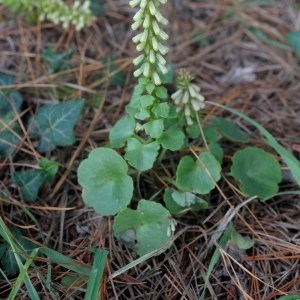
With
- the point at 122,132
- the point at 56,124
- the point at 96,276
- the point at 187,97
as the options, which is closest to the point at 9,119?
the point at 56,124

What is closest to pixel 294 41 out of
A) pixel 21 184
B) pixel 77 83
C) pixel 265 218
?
pixel 265 218

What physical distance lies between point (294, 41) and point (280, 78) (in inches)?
10.8

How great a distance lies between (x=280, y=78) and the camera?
2.61 metres

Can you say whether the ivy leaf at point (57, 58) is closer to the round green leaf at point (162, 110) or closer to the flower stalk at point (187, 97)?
the flower stalk at point (187, 97)

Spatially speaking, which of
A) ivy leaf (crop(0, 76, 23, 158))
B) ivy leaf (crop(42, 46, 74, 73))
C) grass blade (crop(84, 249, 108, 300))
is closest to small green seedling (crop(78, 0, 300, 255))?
grass blade (crop(84, 249, 108, 300))

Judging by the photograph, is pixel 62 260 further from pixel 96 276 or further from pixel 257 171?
pixel 257 171

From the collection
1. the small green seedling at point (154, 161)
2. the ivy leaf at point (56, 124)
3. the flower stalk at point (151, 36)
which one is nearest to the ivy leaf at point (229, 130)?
the small green seedling at point (154, 161)

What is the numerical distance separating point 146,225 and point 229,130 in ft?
1.95

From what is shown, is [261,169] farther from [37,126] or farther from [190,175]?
[37,126]

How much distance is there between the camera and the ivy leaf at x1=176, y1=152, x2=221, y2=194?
1886 millimetres

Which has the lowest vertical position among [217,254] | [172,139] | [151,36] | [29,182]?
[217,254]

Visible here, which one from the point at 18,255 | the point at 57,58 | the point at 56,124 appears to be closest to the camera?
the point at 18,255

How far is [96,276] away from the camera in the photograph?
1.59m

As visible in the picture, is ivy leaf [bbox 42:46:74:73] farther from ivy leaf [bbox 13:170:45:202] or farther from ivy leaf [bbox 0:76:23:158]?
ivy leaf [bbox 13:170:45:202]
